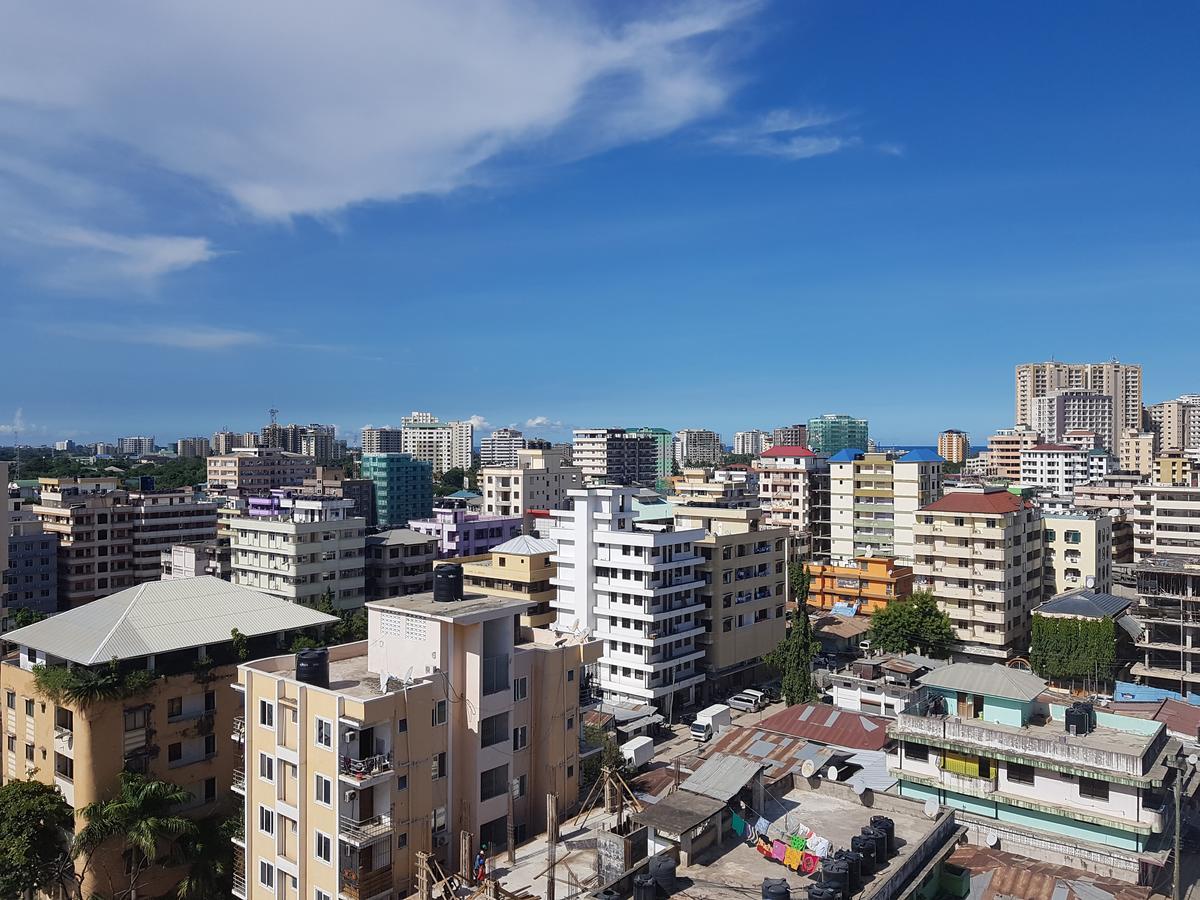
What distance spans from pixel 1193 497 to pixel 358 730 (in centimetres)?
8047

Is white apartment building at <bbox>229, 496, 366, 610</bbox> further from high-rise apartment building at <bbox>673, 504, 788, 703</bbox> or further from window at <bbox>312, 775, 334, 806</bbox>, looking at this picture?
window at <bbox>312, 775, 334, 806</bbox>

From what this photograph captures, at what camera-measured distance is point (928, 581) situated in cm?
6406

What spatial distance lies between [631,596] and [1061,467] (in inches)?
4181

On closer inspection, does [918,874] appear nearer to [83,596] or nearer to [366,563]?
[366,563]

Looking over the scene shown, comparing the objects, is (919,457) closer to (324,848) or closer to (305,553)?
(305,553)

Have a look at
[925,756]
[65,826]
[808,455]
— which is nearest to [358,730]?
[65,826]

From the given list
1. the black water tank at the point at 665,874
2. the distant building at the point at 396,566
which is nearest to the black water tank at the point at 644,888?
the black water tank at the point at 665,874

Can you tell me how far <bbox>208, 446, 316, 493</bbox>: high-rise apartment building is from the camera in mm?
140125

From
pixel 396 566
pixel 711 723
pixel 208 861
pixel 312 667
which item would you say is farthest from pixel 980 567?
pixel 208 861

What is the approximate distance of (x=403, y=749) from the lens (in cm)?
2506

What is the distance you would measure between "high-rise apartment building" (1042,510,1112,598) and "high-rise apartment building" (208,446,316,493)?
359 feet

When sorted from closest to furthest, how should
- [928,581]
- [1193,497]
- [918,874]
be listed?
1. [918,874]
2. [928,581]
3. [1193,497]

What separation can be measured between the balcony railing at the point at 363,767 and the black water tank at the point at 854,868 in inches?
508

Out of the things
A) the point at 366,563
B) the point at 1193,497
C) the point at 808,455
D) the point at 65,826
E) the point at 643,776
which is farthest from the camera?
the point at 808,455
